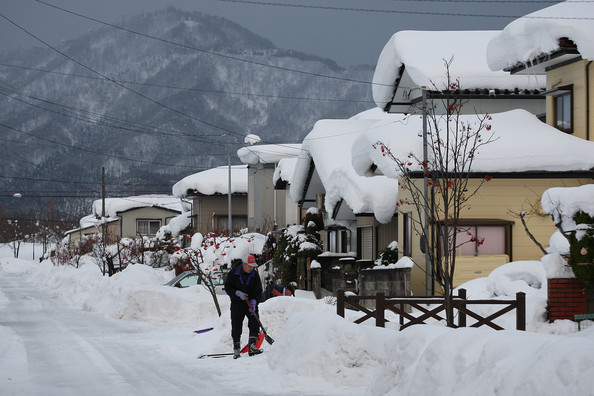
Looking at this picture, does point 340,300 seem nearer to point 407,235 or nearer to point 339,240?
point 407,235

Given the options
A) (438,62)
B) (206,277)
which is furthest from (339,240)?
(206,277)

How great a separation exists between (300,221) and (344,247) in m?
7.73

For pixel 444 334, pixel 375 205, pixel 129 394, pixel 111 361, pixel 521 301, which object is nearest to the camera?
pixel 444 334

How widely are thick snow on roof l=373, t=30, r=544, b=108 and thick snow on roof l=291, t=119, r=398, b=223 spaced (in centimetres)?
240

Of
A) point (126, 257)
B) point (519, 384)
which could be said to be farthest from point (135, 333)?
point (126, 257)

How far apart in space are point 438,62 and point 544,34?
6.59 meters

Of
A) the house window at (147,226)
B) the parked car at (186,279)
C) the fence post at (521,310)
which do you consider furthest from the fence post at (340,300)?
the house window at (147,226)

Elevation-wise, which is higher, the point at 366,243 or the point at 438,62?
the point at 438,62

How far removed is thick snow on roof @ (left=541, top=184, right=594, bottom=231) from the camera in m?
14.2

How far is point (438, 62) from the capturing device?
28891 mm

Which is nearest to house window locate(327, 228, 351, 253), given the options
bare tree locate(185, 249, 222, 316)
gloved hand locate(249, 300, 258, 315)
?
bare tree locate(185, 249, 222, 316)

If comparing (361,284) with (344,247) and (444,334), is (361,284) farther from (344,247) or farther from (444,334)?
(444,334)

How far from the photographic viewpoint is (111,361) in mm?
13844

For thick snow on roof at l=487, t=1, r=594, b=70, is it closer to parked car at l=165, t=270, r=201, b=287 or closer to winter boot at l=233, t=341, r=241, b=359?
parked car at l=165, t=270, r=201, b=287
